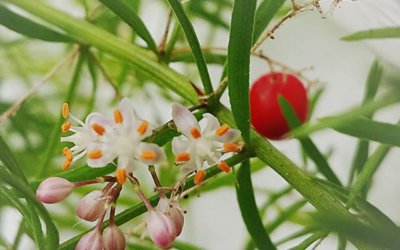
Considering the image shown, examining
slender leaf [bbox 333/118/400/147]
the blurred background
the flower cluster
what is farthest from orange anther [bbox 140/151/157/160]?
the blurred background

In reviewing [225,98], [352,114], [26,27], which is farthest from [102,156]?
[225,98]

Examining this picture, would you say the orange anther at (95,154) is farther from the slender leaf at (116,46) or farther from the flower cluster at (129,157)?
the slender leaf at (116,46)

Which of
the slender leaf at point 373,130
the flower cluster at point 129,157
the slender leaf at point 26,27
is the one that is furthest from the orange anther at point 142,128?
the slender leaf at point 26,27

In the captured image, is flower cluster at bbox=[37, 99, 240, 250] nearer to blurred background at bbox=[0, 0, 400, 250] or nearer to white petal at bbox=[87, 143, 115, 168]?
white petal at bbox=[87, 143, 115, 168]

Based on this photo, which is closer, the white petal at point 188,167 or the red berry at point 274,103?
the white petal at point 188,167

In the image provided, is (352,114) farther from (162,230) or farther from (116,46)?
(116,46)

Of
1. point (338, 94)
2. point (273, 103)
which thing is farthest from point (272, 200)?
point (338, 94)
